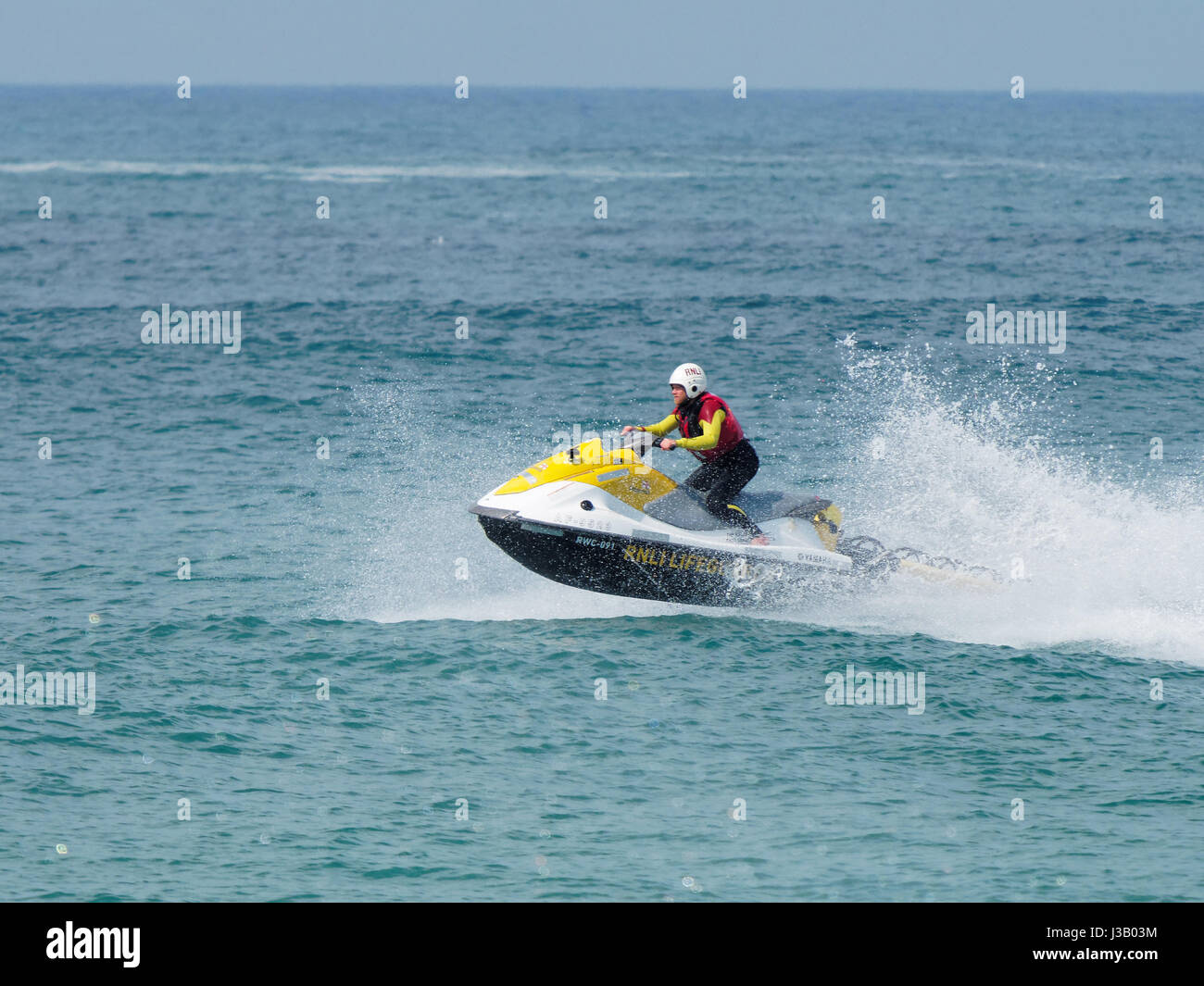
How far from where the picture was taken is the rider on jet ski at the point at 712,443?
15094mm

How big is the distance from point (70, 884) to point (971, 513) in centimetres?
1144

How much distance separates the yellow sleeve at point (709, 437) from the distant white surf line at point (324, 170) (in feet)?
202

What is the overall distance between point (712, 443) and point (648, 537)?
1.14m

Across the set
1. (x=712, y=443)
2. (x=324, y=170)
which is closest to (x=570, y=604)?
(x=712, y=443)

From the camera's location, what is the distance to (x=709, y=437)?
15109 millimetres

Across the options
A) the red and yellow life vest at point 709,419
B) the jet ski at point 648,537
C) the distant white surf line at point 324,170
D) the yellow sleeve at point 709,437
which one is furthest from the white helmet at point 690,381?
the distant white surf line at point 324,170

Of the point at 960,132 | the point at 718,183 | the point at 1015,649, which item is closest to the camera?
the point at 1015,649

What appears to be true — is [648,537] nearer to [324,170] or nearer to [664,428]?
[664,428]

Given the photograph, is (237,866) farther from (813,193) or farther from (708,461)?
(813,193)

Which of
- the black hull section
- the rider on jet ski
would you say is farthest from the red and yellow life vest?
A: the black hull section

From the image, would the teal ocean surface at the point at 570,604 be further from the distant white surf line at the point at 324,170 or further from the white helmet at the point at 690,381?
the distant white surf line at the point at 324,170

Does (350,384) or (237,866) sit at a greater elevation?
(350,384)

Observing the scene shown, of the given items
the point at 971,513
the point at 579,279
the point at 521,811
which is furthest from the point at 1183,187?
the point at 521,811

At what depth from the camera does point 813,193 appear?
6575cm
